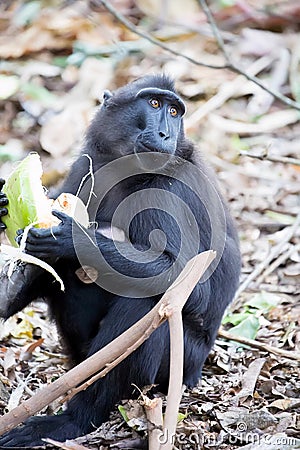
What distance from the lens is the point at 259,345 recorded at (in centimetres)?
622

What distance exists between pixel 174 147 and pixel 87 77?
6090mm

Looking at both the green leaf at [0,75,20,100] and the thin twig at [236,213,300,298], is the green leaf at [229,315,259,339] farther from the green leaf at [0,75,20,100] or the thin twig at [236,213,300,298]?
the green leaf at [0,75,20,100]

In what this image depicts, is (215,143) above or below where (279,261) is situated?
below

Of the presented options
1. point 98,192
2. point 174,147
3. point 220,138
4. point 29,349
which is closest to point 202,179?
point 174,147

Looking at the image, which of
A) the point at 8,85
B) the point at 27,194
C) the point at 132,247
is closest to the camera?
the point at 27,194

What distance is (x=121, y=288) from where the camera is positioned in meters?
5.31

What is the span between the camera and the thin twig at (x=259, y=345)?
6044 millimetres

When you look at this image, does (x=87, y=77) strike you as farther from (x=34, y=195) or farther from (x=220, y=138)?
(x=34, y=195)

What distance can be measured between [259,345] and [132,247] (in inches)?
56.9

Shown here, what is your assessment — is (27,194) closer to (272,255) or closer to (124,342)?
(124,342)
